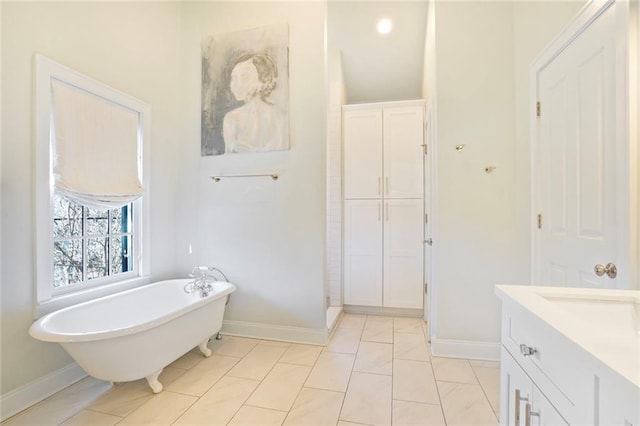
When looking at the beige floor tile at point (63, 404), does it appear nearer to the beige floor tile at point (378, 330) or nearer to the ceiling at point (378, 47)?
the beige floor tile at point (378, 330)

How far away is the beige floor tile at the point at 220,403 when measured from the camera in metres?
1.59

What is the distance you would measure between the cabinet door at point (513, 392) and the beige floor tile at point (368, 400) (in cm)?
74

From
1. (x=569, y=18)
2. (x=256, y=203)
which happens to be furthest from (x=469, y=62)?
(x=256, y=203)

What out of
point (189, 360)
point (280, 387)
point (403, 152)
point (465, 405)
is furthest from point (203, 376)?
point (403, 152)

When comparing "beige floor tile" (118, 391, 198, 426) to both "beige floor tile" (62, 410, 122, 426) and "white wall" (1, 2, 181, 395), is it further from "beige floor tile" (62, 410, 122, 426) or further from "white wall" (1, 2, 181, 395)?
"white wall" (1, 2, 181, 395)

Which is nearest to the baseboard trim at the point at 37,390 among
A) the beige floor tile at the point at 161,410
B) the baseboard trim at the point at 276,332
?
the beige floor tile at the point at 161,410

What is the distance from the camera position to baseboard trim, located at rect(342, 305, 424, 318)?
3.24 m

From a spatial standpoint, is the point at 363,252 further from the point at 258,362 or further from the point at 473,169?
the point at 258,362

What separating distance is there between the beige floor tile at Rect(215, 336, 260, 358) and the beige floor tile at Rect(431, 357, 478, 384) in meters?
1.51

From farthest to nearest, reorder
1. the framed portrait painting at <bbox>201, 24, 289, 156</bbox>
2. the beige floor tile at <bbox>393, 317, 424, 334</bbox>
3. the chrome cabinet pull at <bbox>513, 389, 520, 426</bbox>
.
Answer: the beige floor tile at <bbox>393, 317, 424, 334</bbox> → the framed portrait painting at <bbox>201, 24, 289, 156</bbox> → the chrome cabinet pull at <bbox>513, 389, 520, 426</bbox>

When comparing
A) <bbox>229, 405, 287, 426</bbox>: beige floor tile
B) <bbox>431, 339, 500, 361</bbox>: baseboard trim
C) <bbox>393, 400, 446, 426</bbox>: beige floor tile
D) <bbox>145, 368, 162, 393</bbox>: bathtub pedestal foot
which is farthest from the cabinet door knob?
<bbox>145, 368, 162, 393</bbox>: bathtub pedestal foot

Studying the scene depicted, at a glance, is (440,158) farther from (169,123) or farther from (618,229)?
(169,123)

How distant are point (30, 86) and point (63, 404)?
1.94 m

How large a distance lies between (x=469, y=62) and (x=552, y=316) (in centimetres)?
220
